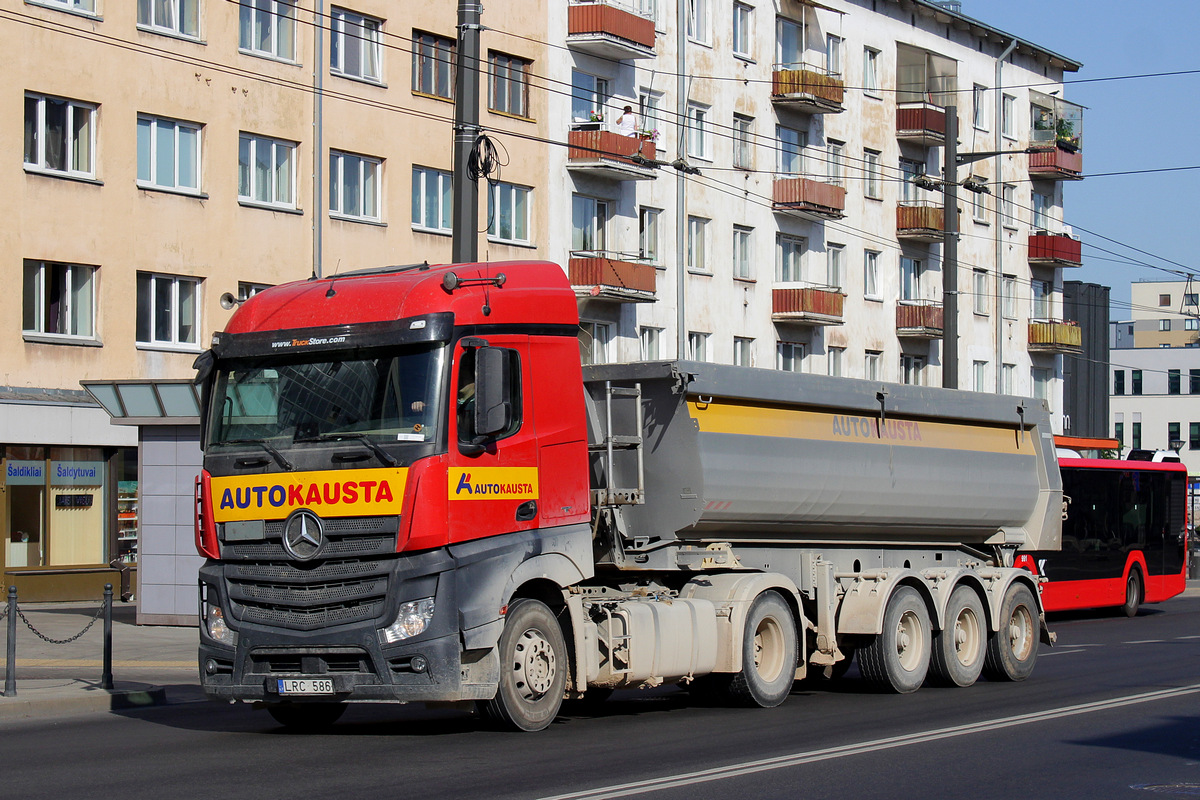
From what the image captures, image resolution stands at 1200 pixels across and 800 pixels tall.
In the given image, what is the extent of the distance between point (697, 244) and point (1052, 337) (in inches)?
825

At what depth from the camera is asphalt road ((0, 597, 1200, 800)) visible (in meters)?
9.68

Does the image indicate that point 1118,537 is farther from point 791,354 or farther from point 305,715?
point 305,715

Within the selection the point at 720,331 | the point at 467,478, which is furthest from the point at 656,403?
the point at 720,331

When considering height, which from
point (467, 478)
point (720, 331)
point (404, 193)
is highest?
point (404, 193)

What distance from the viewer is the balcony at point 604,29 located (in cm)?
4100

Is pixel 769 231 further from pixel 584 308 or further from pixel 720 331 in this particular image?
pixel 584 308

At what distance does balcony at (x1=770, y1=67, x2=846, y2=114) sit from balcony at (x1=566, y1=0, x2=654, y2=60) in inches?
259

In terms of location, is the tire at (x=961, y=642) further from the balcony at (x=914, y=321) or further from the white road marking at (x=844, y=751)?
the balcony at (x=914, y=321)

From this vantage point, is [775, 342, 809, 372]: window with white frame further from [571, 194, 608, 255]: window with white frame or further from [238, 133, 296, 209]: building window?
[238, 133, 296, 209]: building window

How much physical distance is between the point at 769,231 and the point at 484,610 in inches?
1464

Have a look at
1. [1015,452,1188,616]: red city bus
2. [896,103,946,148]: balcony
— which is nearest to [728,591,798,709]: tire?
[1015,452,1188,616]: red city bus

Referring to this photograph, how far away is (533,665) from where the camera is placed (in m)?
12.3

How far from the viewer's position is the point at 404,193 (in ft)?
122

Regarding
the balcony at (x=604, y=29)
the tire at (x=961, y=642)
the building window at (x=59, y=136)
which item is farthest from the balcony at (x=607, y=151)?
the tire at (x=961, y=642)
